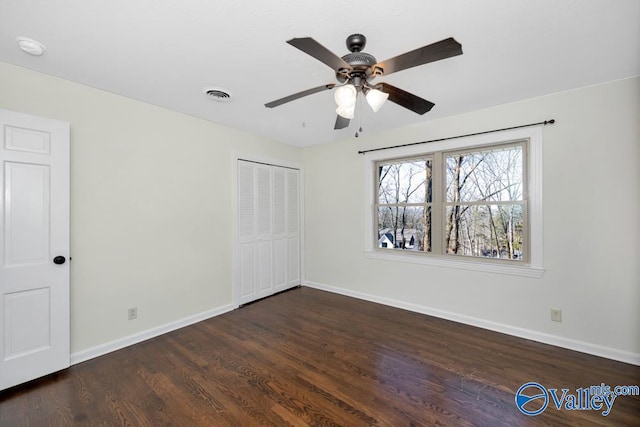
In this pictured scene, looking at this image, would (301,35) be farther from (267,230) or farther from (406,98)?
(267,230)

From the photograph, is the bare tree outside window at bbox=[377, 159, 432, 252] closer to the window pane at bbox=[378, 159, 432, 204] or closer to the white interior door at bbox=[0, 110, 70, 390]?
the window pane at bbox=[378, 159, 432, 204]

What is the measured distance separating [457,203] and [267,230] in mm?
2680

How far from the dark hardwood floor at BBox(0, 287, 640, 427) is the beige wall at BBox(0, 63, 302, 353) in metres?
0.45

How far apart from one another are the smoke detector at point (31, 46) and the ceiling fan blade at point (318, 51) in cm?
196

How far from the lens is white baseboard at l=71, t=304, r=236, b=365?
2.48 metres

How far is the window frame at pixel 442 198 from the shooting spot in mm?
2814

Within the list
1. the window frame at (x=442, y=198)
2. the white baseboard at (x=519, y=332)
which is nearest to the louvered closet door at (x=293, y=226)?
the white baseboard at (x=519, y=332)

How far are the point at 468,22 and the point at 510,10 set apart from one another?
0.70ft

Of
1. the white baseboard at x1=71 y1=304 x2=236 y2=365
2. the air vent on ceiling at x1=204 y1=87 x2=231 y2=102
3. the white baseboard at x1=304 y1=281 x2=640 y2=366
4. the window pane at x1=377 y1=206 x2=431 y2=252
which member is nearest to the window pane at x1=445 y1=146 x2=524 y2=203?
the window pane at x1=377 y1=206 x2=431 y2=252

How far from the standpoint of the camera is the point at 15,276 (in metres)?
2.12

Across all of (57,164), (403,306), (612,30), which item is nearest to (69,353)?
(57,164)

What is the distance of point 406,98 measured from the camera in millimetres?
1838

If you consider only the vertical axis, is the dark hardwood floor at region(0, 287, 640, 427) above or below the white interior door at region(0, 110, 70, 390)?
below
